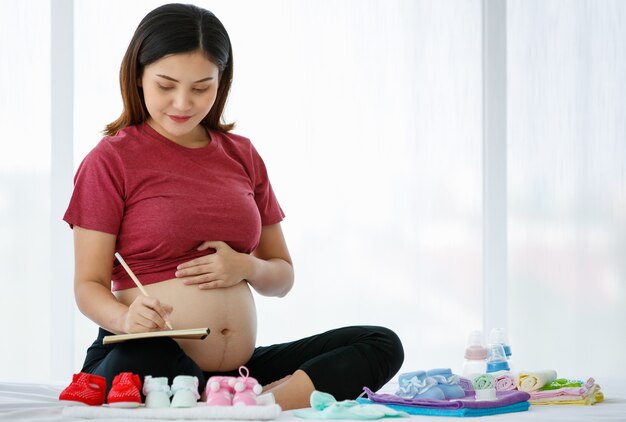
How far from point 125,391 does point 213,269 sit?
394 millimetres

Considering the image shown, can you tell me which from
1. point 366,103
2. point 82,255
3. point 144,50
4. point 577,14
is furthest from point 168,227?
point 577,14

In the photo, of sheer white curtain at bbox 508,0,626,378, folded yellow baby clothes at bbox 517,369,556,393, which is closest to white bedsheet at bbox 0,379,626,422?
folded yellow baby clothes at bbox 517,369,556,393

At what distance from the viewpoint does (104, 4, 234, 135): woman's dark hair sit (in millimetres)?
1849

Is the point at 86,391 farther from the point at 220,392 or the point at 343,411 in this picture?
the point at 343,411

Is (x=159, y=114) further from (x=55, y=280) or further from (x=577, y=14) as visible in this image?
(x=577, y=14)

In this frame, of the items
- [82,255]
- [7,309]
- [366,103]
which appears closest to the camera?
[82,255]

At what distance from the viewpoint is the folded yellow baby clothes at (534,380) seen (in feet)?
6.10

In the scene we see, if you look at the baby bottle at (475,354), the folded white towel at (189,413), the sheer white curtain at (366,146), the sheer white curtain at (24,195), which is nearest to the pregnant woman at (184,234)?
the folded white towel at (189,413)

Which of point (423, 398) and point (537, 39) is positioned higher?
point (537, 39)

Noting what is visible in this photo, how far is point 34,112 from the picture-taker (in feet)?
10.5

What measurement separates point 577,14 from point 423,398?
99.2 inches

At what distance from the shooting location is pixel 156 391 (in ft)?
4.88

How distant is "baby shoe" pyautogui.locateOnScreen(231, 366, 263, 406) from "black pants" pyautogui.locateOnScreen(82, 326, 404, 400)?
0.18m

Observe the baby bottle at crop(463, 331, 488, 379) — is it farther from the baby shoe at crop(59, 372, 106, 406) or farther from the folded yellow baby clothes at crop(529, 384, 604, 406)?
the baby shoe at crop(59, 372, 106, 406)
